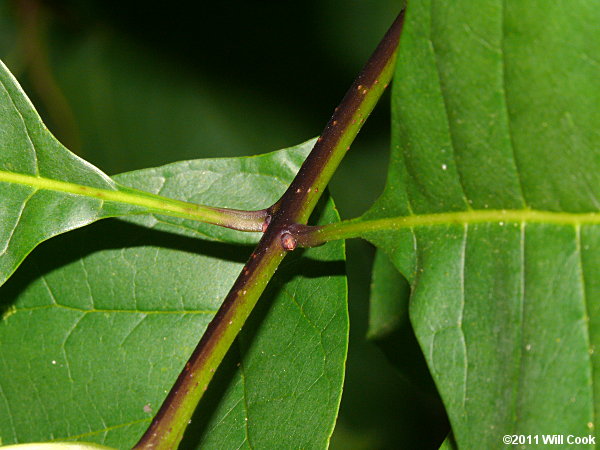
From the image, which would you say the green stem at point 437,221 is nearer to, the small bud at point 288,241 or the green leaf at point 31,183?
the small bud at point 288,241

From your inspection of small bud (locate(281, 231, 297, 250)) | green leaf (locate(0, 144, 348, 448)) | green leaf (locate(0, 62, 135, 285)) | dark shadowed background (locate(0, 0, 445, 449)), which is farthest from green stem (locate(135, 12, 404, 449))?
dark shadowed background (locate(0, 0, 445, 449))

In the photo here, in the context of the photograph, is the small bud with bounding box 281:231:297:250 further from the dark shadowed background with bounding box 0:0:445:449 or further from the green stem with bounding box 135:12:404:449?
the dark shadowed background with bounding box 0:0:445:449

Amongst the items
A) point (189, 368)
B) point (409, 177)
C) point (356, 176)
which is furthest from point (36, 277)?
point (356, 176)

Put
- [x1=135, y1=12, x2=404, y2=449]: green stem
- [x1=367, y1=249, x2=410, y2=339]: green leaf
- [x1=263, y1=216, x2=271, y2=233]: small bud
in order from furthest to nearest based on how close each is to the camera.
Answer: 1. [x1=367, y1=249, x2=410, y2=339]: green leaf
2. [x1=263, y1=216, x2=271, y2=233]: small bud
3. [x1=135, y1=12, x2=404, y2=449]: green stem

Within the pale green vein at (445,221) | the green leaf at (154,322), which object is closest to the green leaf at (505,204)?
the pale green vein at (445,221)

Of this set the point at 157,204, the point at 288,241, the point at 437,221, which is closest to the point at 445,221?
the point at 437,221
